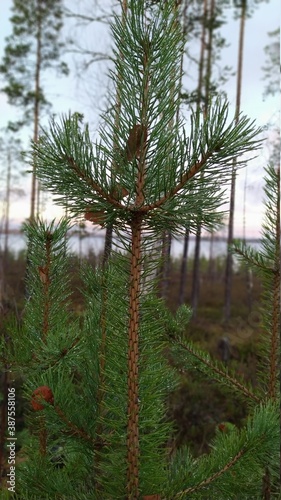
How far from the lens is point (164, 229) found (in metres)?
1.32

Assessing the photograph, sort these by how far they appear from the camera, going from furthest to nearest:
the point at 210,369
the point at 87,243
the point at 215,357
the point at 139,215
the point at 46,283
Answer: the point at 87,243 → the point at 215,357 → the point at 210,369 → the point at 46,283 → the point at 139,215

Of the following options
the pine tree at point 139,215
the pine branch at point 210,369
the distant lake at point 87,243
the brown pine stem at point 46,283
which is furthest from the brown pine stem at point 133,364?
the pine branch at point 210,369

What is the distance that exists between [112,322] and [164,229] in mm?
325

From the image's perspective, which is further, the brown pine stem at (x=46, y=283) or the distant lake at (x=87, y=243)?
the distant lake at (x=87, y=243)

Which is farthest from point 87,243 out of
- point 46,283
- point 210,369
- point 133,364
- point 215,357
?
point 133,364

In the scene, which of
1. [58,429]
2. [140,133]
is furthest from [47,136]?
[58,429]

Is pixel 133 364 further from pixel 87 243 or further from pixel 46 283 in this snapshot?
pixel 87 243

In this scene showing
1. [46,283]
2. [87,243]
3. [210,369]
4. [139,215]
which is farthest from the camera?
[87,243]

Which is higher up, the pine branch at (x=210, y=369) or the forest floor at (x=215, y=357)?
the pine branch at (x=210, y=369)

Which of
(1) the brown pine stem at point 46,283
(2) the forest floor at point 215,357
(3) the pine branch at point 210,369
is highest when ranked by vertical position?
(1) the brown pine stem at point 46,283

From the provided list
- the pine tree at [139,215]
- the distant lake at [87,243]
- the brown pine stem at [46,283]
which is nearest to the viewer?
the pine tree at [139,215]

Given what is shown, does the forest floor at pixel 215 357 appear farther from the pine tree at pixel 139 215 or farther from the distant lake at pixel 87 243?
the distant lake at pixel 87 243

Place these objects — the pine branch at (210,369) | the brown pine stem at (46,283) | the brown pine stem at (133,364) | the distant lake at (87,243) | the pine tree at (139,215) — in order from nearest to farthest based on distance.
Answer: the pine tree at (139,215) < the brown pine stem at (133,364) < the brown pine stem at (46,283) < the pine branch at (210,369) < the distant lake at (87,243)

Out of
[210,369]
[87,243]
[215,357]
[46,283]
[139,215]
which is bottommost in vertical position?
[215,357]
